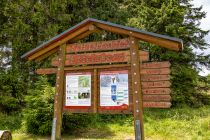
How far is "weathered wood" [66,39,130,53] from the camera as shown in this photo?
23.3ft

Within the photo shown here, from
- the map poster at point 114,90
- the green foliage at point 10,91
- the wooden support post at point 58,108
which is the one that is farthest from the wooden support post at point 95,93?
the green foliage at point 10,91

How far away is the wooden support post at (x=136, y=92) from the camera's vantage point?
6.55m

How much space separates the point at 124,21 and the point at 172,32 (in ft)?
10.8

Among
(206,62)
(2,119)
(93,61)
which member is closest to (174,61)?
(206,62)

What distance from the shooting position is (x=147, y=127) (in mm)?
13133

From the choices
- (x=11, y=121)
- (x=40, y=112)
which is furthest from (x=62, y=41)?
(x=11, y=121)

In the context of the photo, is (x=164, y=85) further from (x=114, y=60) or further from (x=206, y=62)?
(x=206, y=62)

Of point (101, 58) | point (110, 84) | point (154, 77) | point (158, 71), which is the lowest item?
point (110, 84)

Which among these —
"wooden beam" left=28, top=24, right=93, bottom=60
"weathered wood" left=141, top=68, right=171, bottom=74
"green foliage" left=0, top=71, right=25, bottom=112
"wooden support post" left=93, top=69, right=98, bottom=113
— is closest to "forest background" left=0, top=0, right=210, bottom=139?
"green foliage" left=0, top=71, right=25, bottom=112

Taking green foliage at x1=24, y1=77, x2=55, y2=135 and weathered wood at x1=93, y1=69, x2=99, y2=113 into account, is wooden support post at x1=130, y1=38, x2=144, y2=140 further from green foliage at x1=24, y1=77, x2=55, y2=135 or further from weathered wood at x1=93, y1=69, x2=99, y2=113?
green foliage at x1=24, y1=77, x2=55, y2=135

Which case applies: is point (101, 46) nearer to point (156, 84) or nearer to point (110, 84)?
point (110, 84)

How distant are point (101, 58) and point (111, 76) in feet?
1.78

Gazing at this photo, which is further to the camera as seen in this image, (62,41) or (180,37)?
(180,37)

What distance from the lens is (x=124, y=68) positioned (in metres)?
6.96
